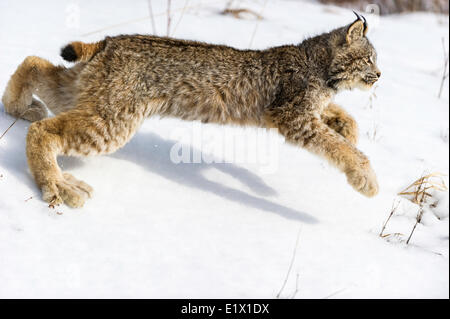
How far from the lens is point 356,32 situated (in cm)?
378

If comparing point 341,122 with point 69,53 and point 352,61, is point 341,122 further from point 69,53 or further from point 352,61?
point 69,53

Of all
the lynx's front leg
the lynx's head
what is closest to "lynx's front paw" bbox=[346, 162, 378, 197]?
the lynx's front leg

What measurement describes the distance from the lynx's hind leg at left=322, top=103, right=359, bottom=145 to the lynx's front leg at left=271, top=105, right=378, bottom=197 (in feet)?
1.25

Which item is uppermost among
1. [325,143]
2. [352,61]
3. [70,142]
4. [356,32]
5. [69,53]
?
[356,32]

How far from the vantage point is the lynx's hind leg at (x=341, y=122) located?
387 cm

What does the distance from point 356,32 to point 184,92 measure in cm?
134

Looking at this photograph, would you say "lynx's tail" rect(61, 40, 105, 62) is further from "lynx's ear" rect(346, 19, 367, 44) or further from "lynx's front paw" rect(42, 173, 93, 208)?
"lynx's ear" rect(346, 19, 367, 44)

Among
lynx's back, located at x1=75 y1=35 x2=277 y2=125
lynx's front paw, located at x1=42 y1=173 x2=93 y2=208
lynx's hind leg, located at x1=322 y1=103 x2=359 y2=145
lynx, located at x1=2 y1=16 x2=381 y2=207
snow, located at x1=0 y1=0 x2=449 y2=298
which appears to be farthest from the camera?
lynx's hind leg, located at x1=322 y1=103 x2=359 y2=145

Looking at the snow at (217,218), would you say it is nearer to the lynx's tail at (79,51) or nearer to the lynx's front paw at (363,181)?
the lynx's front paw at (363,181)

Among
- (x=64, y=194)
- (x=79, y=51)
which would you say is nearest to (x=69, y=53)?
(x=79, y=51)

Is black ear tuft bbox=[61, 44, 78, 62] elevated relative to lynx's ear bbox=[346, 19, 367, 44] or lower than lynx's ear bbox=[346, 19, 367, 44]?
lower

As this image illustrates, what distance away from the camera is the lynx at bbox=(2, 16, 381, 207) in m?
3.11

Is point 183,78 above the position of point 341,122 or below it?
above

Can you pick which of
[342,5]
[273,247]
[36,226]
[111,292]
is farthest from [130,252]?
[342,5]
